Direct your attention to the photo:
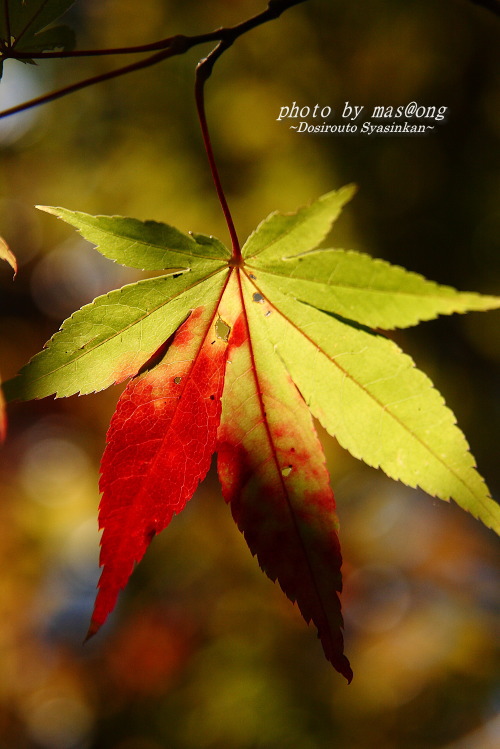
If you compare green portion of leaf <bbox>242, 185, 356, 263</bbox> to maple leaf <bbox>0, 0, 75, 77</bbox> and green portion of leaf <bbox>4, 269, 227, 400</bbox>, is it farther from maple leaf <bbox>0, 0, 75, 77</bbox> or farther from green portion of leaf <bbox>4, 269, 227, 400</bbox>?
maple leaf <bbox>0, 0, 75, 77</bbox>

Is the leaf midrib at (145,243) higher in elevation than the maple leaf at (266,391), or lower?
higher

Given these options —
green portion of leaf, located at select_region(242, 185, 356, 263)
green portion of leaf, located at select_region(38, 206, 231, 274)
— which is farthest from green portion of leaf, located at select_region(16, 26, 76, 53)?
green portion of leaf, located at select_region(242, 185, 356, 263)

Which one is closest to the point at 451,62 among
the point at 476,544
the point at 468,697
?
the point at 476,544

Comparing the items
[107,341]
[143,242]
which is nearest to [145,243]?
[143,242]

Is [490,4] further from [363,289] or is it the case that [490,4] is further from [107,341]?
[107,341]

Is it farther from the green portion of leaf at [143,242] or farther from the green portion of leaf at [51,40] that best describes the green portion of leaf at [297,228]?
the green portion of leaf at [51,40]

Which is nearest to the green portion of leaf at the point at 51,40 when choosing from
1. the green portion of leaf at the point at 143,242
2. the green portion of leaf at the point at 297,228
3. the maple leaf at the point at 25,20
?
the maple leaf at the point at 25,20

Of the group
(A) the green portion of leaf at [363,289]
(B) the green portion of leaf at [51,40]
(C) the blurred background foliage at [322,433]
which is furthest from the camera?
(C) the blurred background foliage at [322,433]
